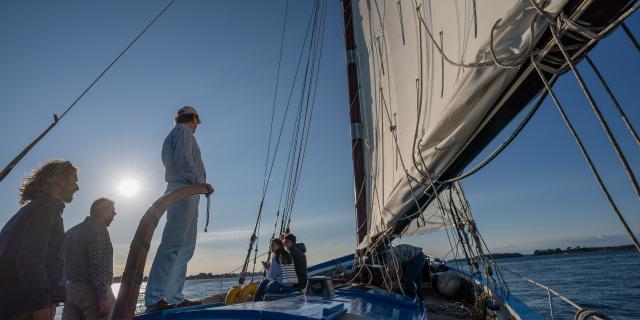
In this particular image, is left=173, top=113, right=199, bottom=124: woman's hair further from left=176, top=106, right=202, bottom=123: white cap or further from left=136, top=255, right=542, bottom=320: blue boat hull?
left=136, top=255, right=542, bottom=320: blue boat hull

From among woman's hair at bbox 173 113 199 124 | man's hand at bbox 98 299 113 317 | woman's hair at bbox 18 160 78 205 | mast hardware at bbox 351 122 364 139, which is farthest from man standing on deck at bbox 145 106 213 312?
mast hardware at bbox 351 122 364 139

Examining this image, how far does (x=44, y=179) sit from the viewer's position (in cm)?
175

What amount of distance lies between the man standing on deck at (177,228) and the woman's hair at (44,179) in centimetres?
87

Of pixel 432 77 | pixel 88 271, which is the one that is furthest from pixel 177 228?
pixel 432 77

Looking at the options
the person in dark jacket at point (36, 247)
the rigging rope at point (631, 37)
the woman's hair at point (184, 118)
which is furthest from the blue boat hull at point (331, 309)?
the rigging rope at point (631, 37)

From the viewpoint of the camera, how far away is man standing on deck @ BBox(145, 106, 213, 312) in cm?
241

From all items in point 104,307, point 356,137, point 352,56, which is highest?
point 352,56

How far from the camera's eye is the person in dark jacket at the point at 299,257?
5.20m

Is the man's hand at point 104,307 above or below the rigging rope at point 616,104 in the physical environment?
below

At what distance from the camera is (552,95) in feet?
4.86

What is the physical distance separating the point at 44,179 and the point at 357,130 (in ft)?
20.9

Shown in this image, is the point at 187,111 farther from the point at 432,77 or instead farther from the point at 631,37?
the point at 631,37

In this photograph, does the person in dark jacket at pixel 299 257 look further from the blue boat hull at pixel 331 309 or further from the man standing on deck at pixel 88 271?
the man standing on deck at pixel 88 271

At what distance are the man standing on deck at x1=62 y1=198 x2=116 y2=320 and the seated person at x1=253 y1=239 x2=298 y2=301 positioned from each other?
279 centimetres
